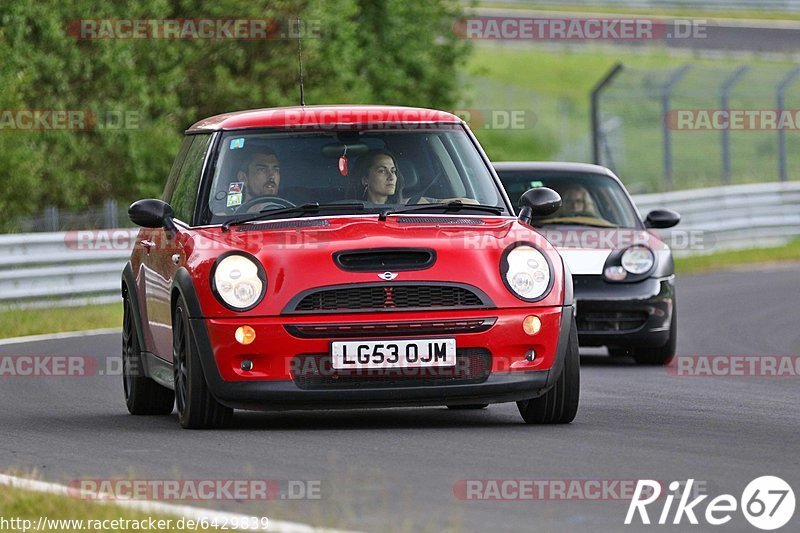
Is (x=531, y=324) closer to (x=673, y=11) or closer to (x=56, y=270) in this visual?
(x=56, y=270)

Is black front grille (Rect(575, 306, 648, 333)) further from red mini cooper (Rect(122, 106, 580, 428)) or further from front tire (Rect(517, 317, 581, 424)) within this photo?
front tire (Rect(517, 317, 581, 424))

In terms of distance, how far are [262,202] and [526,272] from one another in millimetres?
1491

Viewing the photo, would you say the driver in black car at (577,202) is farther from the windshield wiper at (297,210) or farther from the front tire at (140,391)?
the windshield wiper at (297,210)

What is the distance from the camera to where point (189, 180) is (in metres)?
10.3

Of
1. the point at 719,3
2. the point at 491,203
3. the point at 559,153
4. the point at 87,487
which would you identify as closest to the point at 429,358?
the point at 491,203

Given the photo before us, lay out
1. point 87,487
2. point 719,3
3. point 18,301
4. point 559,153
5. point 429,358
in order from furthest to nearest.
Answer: point 719,3, point 559,153, point 18,301, point 429,358, point 87,487

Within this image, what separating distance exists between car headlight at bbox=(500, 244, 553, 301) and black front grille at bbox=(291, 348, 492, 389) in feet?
A: 1.15

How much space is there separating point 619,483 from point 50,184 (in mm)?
17921

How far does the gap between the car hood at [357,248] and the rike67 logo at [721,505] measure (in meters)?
2.01

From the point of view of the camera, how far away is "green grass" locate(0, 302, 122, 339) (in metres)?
17.8

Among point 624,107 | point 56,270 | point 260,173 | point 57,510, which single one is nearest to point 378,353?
point 260,173

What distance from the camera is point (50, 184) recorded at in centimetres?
2419

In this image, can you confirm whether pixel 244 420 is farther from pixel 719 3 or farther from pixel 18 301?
pixel 719 3

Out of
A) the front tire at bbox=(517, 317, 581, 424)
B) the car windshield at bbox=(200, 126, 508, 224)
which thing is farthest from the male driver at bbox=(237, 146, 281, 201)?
the front tire at bbox=(517, 317, 581, 424)
